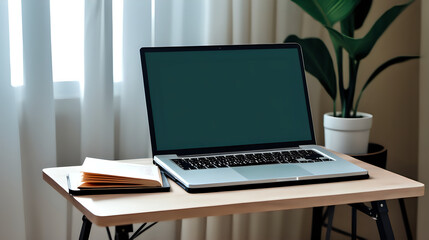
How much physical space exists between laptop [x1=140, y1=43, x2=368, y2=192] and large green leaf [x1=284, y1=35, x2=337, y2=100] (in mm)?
340

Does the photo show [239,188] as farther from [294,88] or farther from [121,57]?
[121,57]

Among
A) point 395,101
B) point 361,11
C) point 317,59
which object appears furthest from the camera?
point 395,101

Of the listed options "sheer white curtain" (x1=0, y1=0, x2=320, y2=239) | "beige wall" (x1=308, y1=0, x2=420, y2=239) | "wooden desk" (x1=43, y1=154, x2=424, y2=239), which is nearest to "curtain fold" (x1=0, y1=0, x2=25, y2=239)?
"sheer white curtain" (x1=0, y1=0, x2=320, y2=239)

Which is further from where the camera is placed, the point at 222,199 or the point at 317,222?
the point at 317,222

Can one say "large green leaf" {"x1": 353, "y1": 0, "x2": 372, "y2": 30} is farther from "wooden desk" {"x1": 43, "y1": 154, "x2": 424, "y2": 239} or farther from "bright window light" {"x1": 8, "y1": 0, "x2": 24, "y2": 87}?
"bright window light" {"x1": 8, "y1": 0, "x2": 24, "y2": 87}

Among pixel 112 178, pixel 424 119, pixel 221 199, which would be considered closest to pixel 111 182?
pixel 112 178

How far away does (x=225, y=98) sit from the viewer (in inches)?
65.8

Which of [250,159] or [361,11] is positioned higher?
[361,11]

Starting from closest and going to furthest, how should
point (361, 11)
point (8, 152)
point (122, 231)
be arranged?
point (122, 231), point (8, 152), point (361, 11)

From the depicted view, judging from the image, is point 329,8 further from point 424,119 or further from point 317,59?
point 424,119

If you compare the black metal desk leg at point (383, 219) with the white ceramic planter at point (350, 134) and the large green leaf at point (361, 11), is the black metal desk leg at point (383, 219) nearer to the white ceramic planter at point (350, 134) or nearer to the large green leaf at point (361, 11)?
the white ceramic planter at point (350, 134)

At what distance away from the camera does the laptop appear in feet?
5.08

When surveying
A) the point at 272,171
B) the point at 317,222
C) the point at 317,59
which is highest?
the point at 317,59

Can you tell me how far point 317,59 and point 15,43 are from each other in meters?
0.94
